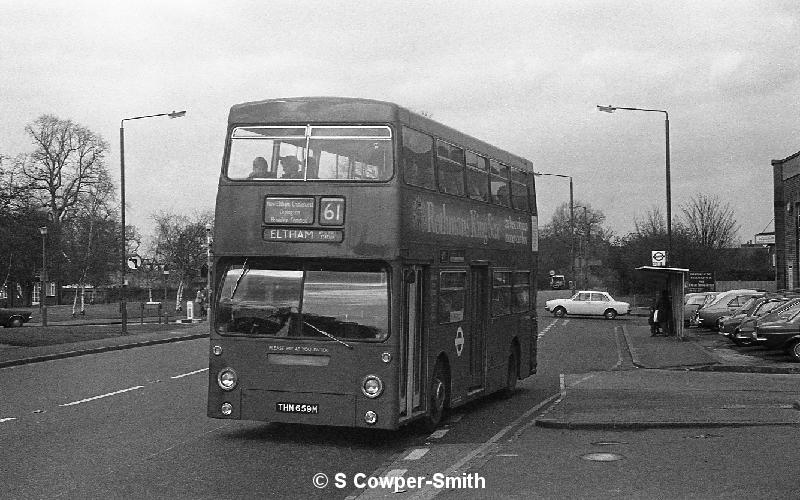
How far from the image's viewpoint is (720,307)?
142 ft

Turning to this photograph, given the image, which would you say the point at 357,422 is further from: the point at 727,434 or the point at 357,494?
the point at 727,434

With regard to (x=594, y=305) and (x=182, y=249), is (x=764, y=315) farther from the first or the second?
(x=182, y=249)

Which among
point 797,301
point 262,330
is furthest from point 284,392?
point 797,301

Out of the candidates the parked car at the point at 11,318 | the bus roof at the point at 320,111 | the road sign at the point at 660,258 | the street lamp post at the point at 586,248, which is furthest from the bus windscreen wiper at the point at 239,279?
the street lamp post at the point at 586,248

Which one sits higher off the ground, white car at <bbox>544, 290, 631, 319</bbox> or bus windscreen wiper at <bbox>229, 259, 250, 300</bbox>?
bus windscreen wiper at <bbox>229, 259, 250, 300</bbox>

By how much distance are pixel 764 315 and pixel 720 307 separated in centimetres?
1280

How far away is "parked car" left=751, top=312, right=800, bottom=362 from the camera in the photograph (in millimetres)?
27812

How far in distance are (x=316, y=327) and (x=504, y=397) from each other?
7.17 metres

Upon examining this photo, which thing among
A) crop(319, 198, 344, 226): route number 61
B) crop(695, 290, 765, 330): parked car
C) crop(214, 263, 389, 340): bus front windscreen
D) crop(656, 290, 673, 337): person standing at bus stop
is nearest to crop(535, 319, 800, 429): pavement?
crop(214, 263, 389, 340): bus front windscreen

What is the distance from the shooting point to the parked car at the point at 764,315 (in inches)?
1160

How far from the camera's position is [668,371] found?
25453 mm

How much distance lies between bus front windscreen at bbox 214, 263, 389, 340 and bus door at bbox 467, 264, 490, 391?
11.8ft

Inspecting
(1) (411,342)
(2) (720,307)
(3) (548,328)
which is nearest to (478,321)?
(1) (411,342)

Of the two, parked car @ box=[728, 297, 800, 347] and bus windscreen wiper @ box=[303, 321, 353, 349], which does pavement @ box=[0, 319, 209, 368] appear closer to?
bus windscreen wiper @ box=[303, 321, 353, 349]
